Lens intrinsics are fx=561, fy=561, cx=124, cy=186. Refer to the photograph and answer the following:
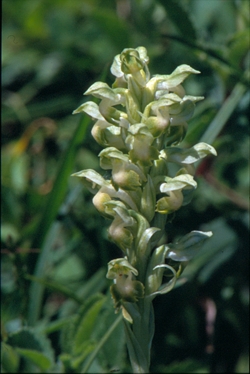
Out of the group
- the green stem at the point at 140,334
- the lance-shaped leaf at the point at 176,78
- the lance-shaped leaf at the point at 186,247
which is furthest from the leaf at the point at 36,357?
the lance-shaped leaf at the point at 176,78

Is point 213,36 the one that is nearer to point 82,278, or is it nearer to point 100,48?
point 100,48

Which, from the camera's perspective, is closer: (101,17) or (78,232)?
(78,232)

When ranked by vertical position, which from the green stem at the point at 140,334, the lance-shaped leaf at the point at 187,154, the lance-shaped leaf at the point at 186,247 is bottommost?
the green stem at the point at 140,334

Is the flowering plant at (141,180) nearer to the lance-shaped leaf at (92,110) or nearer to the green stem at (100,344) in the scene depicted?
the lance-shaped leaf at (92,110)

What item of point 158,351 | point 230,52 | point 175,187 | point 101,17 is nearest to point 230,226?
point 158,351

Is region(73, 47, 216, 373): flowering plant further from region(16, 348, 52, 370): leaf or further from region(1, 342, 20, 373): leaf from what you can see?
region(1, 342, 20, 373): leaf

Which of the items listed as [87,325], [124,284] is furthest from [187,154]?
[87,325]

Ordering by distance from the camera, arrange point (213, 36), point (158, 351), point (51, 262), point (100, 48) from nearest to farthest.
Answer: point (158, 351)
point (51, 262)
point (213, 36)
point (100, 48)
